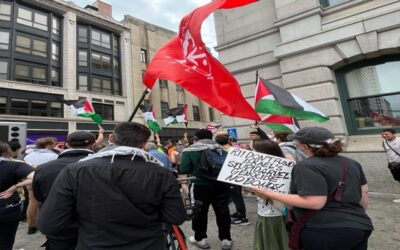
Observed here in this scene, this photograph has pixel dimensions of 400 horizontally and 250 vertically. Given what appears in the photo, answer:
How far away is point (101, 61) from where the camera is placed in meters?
28.9

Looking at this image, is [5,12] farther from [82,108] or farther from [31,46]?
[82,108]

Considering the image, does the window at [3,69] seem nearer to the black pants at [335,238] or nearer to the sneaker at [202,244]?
the sneaker at [202,244]

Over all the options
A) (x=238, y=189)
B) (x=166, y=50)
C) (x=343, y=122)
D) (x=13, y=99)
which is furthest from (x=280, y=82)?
(x=13, y=99)

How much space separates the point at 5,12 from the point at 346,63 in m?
28.5

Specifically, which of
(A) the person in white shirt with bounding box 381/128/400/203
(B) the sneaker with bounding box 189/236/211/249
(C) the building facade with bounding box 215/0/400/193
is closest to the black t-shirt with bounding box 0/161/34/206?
(B) the sneaker with bounding box 189/236/211/249

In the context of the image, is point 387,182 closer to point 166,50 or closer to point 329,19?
point 329,19

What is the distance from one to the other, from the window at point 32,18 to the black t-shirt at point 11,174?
2695cm

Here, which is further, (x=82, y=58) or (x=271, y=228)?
(x=82, y=58)

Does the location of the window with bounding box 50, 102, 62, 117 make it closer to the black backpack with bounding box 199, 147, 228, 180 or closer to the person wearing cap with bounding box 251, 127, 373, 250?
the black backpack with bounding box 199, 147, 228, 180

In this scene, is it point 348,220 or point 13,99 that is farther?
point 13,99

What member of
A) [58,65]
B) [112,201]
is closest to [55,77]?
[58,65]

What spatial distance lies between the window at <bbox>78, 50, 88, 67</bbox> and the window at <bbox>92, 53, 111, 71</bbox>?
86cm

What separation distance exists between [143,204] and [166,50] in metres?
2.19

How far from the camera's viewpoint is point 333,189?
1.98 meters
